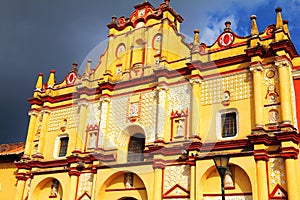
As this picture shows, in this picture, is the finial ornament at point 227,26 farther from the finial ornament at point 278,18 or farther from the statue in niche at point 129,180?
the statue in niche at point 129,180

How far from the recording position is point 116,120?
22.4 metres

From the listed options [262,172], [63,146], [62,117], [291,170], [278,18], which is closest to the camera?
[291,170]

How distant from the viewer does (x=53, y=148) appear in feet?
80.5

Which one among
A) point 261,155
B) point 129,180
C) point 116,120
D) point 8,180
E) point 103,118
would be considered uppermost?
point 103,118

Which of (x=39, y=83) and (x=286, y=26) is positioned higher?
(x=39, y=83)

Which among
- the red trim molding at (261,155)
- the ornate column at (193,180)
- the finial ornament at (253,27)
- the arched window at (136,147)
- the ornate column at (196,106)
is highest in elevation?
the finial ornament at (253,27)

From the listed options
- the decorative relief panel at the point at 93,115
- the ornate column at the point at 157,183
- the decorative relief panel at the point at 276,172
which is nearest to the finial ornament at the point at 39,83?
the decorative relief panel at the point at 93,115

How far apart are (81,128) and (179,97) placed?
6.53m

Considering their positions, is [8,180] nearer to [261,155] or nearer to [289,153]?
[261,155]

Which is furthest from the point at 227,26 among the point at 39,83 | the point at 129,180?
the point at 39,83

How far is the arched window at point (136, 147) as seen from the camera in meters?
21.3

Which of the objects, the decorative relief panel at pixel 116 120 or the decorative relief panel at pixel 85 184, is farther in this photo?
the decorative relief panel at pixel 116 120

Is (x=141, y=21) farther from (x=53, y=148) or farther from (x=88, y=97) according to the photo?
(x=53, y=148)

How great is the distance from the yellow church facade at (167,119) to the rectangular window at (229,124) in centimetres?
5
